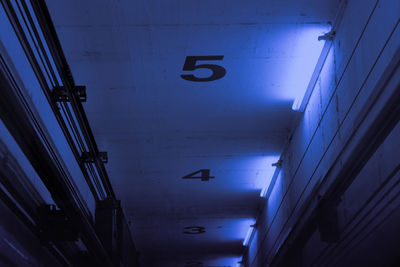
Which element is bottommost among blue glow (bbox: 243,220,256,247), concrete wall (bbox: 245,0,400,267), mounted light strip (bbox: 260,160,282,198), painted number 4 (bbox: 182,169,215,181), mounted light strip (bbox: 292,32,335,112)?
concrete wall (bbox: 245,0,400,267)

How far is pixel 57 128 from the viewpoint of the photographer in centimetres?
637

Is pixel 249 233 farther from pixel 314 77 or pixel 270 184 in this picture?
pixel 314 77

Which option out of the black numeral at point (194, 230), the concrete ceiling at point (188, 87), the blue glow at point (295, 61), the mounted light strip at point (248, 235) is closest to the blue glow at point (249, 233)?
the mounted light strip at point (248, 235)

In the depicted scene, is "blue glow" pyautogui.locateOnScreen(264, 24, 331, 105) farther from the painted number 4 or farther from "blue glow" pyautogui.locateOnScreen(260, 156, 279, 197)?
the painted number 4

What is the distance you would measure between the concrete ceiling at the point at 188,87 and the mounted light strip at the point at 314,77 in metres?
0.07

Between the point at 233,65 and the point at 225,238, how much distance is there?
6.67 m

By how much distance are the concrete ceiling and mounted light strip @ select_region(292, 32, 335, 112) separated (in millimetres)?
71

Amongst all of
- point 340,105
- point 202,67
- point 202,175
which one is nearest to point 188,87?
point 202,67

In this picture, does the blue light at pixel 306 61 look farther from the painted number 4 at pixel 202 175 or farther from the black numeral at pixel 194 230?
the black numeral at pixel 194 230

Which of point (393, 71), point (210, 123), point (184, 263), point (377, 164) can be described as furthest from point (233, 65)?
point (184, 263)

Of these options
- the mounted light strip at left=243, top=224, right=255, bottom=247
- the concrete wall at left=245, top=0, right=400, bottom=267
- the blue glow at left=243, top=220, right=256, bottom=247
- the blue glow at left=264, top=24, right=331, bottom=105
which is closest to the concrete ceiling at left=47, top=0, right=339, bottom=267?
the blue glow at left=264, top=24, right=331, bottom=105

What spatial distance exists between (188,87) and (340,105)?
1823mm

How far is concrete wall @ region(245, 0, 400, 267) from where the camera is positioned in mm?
4441

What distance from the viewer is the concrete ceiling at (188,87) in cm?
548
